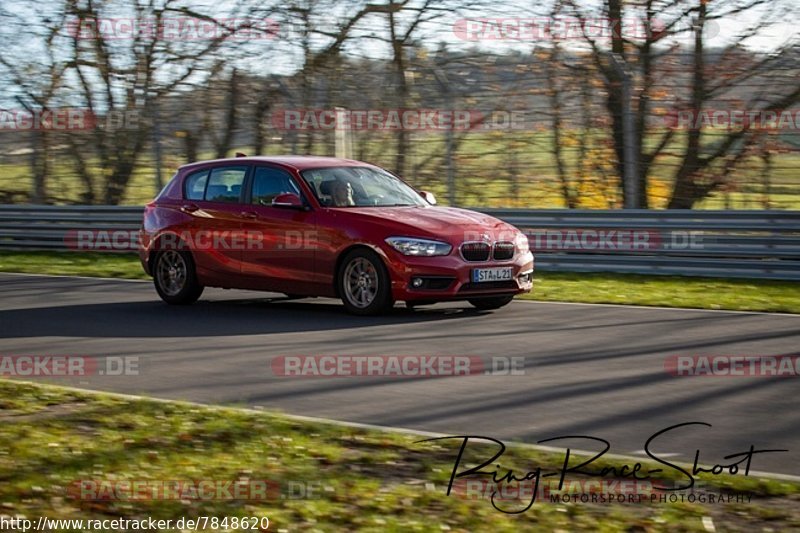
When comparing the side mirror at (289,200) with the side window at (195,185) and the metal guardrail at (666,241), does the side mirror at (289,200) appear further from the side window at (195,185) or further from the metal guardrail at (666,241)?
the metal guardrail at (666,241)

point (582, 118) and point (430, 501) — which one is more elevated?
point (582, 118)

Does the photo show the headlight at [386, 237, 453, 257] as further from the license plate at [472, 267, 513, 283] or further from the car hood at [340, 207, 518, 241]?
the license plate at [472, 267, 513, 283]

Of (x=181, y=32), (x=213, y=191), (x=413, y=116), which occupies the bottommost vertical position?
(x=213, y=191)

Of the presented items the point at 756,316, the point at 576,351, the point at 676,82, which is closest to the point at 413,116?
the point at 676,82

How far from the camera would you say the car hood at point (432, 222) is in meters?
12.4

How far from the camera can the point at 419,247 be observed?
1229 cm

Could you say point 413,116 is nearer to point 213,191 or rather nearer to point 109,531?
point 213,191

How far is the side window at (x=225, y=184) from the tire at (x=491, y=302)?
9.14 feet

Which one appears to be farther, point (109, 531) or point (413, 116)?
point (413, 116)

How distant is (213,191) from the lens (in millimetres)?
14023

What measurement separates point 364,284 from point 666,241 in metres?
5.06

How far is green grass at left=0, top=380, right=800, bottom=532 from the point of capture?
5320mm

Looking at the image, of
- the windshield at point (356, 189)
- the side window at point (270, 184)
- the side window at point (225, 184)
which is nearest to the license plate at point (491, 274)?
the windshield at point (356, 189)

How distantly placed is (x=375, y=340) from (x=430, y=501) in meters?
5.40
